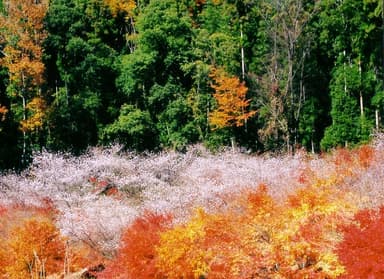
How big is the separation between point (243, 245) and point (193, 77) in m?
23.2

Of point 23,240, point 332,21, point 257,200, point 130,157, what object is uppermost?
point 332,21

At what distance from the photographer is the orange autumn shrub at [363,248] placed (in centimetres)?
1091

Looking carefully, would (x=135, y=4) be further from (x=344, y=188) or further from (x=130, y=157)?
(x=344, y=188)

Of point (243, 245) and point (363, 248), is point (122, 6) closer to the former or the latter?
point (243, 245)

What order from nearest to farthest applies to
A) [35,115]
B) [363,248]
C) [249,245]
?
1. [363,248]
2. [249,245]
3. [35,115]

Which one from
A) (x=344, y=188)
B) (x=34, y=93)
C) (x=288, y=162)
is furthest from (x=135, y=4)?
(x=344, y=188)

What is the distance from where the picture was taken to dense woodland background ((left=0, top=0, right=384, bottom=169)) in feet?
110

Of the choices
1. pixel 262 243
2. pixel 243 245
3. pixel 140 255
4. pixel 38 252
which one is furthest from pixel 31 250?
pixel 262 243

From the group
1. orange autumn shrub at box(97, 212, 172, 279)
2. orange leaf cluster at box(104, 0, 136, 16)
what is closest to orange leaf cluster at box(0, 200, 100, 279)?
orange autumn shrub at box(97, 212, 172, 279)

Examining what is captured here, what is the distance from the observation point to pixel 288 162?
27688 millimetres

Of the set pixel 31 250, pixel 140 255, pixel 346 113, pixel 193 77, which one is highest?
pixel 193 77

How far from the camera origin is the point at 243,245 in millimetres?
13211

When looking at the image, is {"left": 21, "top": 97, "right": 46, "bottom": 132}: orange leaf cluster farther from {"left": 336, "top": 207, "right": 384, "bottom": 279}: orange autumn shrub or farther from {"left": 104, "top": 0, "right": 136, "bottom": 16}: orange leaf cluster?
{"left": 336, "top": 207, "right": 384, "bottom": 279}: orange autumn shrub

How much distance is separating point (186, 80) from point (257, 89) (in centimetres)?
462
